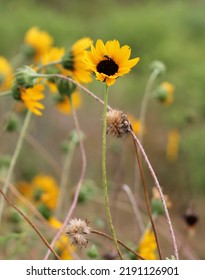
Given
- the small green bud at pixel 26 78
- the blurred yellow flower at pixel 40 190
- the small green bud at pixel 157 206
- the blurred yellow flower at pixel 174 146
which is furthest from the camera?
the blurred yellow flower at pixel 174 146

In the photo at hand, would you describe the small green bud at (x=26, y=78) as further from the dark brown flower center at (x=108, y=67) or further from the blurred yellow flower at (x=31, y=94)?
the dark brown flower center at (x=108, y=67)

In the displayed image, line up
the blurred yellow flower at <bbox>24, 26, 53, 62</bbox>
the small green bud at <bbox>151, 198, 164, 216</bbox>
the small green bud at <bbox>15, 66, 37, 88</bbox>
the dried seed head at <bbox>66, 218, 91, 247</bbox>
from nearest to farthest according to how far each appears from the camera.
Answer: the dried seed head at <bbox>66, 218, 91, 247</bbox>, the small green bud at <bbox>15, 66, 37, 88</bbox>, the small green bud at <bbox>151, 198, 164, 216</bbox>, the blurred yellow flower at <bbox>24, 26, 53, 62</bbox>

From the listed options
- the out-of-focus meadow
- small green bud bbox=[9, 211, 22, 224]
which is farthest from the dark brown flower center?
the out-of-focus meadow

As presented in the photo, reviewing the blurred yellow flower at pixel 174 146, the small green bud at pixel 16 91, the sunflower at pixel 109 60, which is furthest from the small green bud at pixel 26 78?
the blurred yellow flower at pixel 174 146

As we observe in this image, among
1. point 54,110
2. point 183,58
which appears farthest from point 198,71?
point 54,110

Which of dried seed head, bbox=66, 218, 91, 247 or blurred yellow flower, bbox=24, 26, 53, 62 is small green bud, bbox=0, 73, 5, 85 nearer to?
blurred yellow flower, bbox=24, 26, 53, 62
